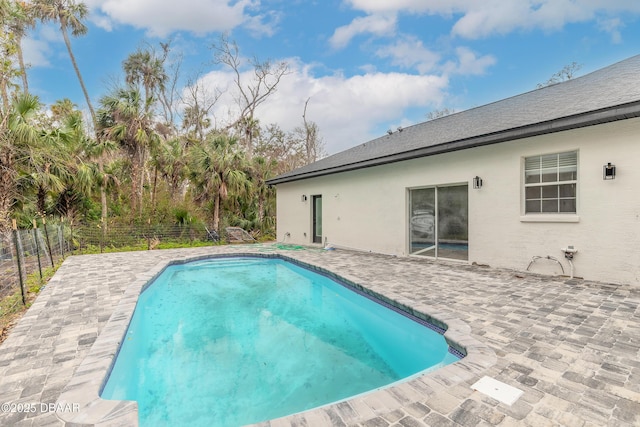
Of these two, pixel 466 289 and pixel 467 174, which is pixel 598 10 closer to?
pixel 467 174

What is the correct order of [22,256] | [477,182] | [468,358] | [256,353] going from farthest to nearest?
[477,182], [22,256], [256,353], [468,358]

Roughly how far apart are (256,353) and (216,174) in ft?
37.8

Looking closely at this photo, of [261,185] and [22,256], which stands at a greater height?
[261,185]

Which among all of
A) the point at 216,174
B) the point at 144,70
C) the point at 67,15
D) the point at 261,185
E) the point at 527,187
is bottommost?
the point at 527,187

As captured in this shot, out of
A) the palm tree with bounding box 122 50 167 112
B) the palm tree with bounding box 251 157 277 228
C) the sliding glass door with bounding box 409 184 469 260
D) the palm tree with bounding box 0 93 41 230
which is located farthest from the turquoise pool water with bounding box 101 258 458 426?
the palm tree with bounding box 122 50 167 112

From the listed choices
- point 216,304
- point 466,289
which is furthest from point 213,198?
point 466,289

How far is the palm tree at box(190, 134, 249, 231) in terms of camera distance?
14336mm

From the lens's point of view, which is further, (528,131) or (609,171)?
(528,131)

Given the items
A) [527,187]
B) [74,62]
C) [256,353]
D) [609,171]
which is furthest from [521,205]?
[74,62]

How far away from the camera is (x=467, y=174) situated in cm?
757

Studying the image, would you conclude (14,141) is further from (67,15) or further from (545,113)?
(67,15)

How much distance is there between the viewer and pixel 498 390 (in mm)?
2432

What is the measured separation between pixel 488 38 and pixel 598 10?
3.64 m

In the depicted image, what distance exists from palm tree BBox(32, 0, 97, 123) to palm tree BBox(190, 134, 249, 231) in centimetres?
664
